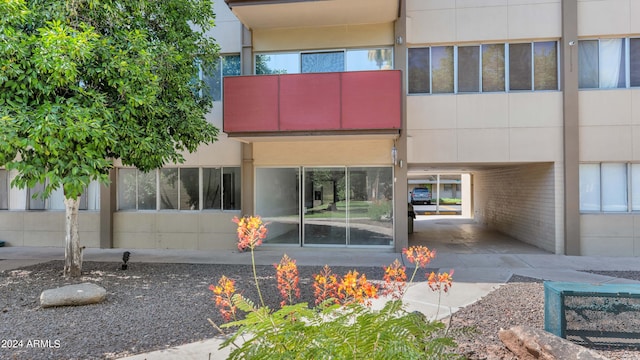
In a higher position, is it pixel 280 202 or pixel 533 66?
pixel 533 66

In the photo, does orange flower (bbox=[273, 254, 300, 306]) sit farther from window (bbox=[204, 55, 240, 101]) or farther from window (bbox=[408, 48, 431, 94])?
window (bbox=[204, 55, 240, 101])

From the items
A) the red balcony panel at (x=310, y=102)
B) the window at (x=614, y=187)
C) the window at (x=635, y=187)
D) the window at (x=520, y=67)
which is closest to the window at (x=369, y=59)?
the red balcony panel at (x=310, y=102)

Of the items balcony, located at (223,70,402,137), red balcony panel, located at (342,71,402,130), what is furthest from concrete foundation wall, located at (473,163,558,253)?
balcony, located at (223,70,402,137)

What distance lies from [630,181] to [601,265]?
9.74 ft

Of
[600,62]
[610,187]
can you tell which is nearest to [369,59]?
[600,62]

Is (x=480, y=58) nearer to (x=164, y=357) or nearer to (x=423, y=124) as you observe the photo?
(x=423, y=124)

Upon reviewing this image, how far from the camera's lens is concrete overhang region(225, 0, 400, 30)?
32.3 ft

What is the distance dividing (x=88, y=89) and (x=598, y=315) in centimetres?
894

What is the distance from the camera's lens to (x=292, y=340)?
2.41 m

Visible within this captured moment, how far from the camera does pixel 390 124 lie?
934 cm

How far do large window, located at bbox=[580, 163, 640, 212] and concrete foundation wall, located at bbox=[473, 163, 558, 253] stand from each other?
898 millimetres

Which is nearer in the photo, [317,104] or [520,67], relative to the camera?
[317,104]

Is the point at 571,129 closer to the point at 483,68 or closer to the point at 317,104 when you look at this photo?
the point at 483,68

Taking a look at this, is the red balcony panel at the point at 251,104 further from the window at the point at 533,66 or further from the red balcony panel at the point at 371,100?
the window at the point at 533,66
